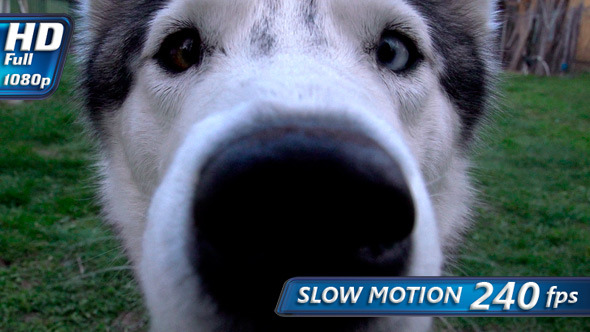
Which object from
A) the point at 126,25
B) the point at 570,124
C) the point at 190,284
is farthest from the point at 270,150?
the point at 570,124

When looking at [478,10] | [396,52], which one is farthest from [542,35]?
[396,52]

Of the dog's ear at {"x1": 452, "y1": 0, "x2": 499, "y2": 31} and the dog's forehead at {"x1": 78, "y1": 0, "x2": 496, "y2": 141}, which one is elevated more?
the dog's ear at {"x1": 452, "y1": 0, "x2": 499, "y2": 31}

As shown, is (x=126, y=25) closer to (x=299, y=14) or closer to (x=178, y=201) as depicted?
(x=299, y=14)

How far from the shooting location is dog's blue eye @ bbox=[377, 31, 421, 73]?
197 centimetres

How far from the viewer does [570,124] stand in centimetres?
723

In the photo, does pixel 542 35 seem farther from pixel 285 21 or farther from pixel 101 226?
pixel 285 21

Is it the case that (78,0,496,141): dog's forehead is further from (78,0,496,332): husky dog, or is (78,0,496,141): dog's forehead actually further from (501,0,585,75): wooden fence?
(501,0,585,75): wooden fence

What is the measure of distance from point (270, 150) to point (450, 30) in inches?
66.0

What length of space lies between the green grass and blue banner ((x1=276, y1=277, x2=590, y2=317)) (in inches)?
46.0

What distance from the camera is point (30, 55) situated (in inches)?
88.2

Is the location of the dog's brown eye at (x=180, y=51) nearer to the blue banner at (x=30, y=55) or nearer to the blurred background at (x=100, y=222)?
the blue banner at (x=30, y=55)

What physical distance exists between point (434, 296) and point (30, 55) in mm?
1870

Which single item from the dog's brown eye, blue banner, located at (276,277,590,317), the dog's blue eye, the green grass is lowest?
the green grass

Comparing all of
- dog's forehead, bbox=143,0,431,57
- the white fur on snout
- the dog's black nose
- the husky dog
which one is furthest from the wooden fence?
the dog's black nose
